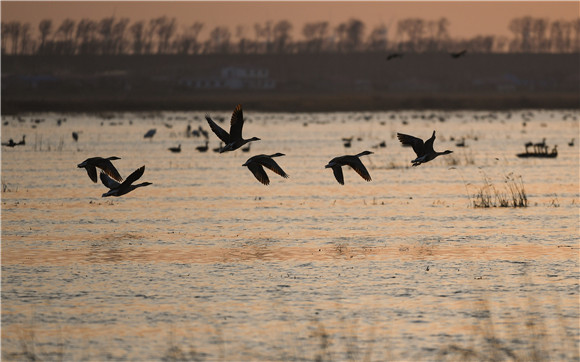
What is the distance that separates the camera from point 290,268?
16703 mm

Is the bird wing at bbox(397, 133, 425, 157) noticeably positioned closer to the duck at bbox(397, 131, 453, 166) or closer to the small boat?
the duck at bbox(397, 131, 453, 166)

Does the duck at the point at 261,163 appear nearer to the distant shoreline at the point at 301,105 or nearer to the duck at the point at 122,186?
the duck at the point at 122,186

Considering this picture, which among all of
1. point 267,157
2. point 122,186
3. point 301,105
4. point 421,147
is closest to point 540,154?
point 421,147

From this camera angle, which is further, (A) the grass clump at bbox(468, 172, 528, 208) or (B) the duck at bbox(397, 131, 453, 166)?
(A) the grass clump at bbox(468, 172, 528, 208)

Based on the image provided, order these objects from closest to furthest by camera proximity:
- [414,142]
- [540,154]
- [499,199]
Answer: [414,142], [499,199], [540,154]

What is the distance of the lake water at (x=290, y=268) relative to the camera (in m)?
12.2

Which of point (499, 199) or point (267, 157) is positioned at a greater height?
point (267, 157)

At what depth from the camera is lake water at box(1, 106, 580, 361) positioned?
40.2 ft

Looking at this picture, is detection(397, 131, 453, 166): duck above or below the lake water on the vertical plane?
above

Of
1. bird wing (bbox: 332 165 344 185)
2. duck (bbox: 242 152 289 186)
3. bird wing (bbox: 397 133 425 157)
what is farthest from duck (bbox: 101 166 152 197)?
bird wing (bbox: 397 133 425 157)

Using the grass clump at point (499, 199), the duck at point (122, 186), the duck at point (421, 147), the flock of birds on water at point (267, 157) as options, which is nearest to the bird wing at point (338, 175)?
the flock of birds on water at point (267, 157)

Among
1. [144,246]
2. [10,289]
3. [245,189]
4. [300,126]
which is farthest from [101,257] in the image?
[300,126]

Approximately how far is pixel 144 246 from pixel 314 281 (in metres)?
4.95

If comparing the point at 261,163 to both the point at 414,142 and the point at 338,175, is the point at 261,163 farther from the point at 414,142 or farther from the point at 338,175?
the point at 414,142
